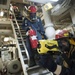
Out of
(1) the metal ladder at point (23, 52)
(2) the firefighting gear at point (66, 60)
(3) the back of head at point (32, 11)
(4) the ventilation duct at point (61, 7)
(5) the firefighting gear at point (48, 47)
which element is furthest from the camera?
(3) the back of head at point (32, 11)

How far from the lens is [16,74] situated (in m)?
5.33

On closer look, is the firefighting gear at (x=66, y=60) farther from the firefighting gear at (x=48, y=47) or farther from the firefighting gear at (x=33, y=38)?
the firefighting gear at (x=33, y=38)

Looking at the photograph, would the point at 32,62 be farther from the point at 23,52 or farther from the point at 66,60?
the point at 66,60

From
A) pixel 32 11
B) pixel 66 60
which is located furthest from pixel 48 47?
pixel 32 11

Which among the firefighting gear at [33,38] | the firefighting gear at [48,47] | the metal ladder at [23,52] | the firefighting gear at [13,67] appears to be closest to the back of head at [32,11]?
the firefighting gear at [33,38]

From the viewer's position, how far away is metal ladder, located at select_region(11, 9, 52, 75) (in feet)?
12.1

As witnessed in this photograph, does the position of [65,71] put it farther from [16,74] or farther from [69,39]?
[16,74]

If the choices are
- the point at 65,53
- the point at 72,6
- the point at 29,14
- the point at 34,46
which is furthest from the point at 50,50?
the point at 29,14

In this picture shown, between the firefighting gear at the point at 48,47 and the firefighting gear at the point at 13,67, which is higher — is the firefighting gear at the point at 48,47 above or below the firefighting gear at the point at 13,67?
above

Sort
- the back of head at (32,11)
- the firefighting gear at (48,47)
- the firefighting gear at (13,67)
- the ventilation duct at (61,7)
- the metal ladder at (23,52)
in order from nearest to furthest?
1. the firefighting gear at (48,47)
2. the ventilation duct at (61,7)
3. the metal ladder at (23,52)
4. the back of head at (32,11)
5. the firefighting gear at (13,67)

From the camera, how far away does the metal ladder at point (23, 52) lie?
12.1 ft

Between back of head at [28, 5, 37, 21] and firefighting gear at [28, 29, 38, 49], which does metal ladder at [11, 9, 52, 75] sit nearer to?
firefighting gear at [28, 29, 38, 49]

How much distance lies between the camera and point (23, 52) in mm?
4383

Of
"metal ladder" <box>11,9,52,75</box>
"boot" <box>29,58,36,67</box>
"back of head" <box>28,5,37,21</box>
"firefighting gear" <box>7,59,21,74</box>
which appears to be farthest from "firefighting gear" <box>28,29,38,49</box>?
"firefighting gear" <box>7,59,21,74</box>
